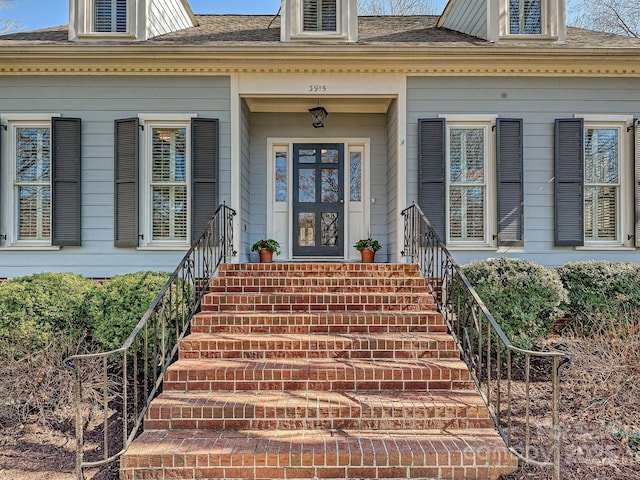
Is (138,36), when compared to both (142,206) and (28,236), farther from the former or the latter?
(28,236)

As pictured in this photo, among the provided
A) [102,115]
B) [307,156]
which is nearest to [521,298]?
[307,156]

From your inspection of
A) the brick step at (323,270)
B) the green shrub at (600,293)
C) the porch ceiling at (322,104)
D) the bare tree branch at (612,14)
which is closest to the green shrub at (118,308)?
the brick step at (323,270)

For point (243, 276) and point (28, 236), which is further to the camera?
point (28, 236)

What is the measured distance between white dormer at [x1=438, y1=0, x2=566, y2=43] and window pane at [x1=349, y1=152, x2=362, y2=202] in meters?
2.57

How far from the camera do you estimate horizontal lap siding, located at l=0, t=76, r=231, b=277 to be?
570cm

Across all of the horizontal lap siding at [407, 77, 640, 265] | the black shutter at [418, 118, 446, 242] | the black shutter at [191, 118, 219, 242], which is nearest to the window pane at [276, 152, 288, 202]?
the black shutter at [191, 118, 219, 242]

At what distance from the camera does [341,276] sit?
499 centimetres

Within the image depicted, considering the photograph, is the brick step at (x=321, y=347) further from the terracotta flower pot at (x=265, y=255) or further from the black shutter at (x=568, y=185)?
the black shutter at (x=568, y=185)

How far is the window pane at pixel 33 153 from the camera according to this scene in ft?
18.9

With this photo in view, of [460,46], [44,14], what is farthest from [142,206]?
[44,14]

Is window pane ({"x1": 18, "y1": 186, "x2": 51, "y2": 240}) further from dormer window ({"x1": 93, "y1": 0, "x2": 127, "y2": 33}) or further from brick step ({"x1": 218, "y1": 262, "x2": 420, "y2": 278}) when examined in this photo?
brick step ({"x1": 218, "y1": 262, "x2": 420, "y2": 278})

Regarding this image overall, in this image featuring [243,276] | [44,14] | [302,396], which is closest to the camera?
[302,396]

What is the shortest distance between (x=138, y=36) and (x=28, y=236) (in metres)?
3.25

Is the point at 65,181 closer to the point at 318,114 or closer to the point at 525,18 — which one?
the point at 318,114
